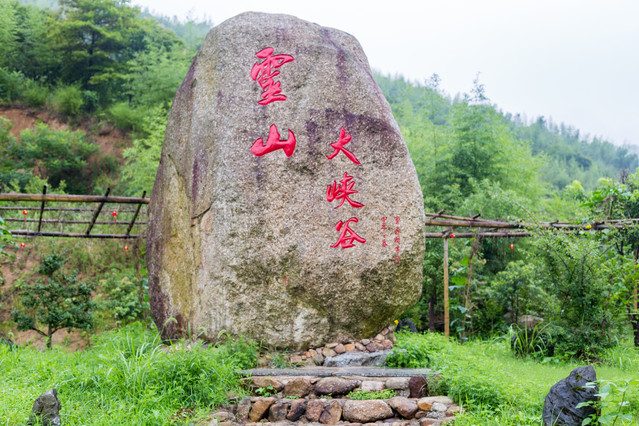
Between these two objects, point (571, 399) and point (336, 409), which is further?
point (336, 409)

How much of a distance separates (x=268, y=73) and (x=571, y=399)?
376 centimetres

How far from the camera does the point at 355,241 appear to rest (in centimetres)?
472

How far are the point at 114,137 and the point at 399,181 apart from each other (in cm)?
1321

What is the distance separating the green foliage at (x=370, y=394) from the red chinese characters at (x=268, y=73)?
9.11 ft

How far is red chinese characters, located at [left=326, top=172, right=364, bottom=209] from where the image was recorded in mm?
4727

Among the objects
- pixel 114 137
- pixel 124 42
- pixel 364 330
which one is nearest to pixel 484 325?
pixel 364 330

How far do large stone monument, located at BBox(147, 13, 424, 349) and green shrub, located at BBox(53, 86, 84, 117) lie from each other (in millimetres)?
12132

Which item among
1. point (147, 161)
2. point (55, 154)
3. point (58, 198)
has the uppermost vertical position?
point (55, 154)

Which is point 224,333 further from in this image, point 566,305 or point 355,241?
point 566,305

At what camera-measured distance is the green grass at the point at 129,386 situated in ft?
10.5

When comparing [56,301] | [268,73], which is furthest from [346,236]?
[56,301]

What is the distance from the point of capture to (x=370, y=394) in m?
3.85

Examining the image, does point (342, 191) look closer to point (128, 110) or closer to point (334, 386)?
point (334, 386)

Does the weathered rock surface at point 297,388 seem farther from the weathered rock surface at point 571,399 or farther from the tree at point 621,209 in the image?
the tree at point 621,209
